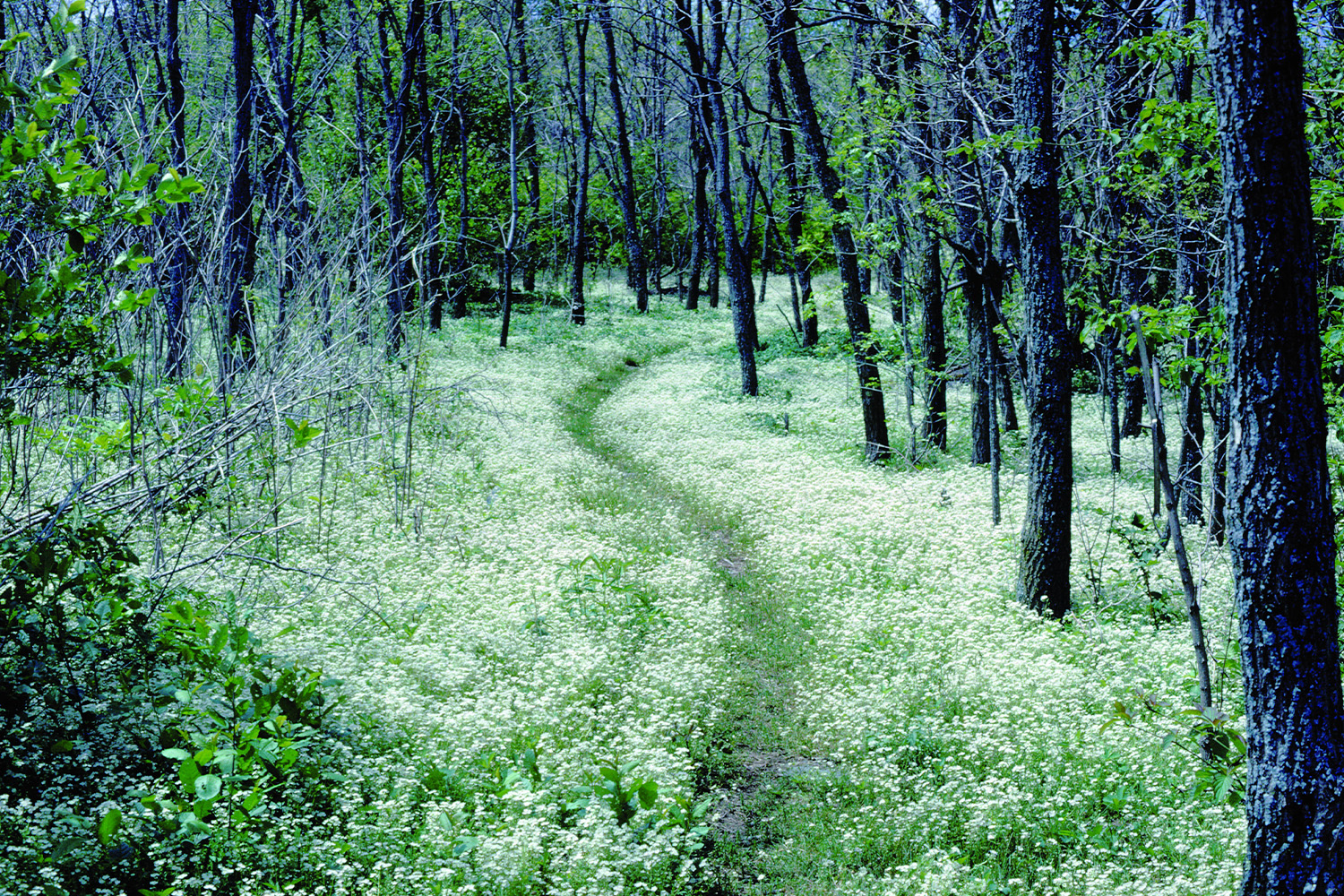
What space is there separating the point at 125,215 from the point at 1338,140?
8.80m

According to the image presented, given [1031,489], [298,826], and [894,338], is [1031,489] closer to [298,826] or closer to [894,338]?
[298,826]

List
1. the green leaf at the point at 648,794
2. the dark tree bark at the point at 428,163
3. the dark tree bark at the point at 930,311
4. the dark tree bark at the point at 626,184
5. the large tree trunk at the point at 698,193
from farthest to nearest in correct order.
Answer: the dark tree bark at the point at 626,184 → the large tree trunk at the point at 698,193 → the dark tree bark at the point at 428,163 → the dark tree bark at the point at 930,311 → the green leaf at the point at 648,794

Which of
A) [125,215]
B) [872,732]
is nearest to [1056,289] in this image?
[872,732]

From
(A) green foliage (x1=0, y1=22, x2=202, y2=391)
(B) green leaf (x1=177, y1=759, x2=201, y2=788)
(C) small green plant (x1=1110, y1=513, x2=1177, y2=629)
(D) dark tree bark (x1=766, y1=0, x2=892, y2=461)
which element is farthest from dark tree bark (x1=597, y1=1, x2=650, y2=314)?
(B) green leaf (x1=177, y1=759, x2=201, y2=788)

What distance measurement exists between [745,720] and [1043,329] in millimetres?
4779

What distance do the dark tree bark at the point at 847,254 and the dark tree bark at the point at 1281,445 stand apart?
1118cm

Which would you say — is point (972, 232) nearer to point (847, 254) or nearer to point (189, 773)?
point (847, 254)

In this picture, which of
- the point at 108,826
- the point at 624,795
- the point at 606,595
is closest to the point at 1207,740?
the point at 624,795

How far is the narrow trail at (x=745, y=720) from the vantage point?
222 inches

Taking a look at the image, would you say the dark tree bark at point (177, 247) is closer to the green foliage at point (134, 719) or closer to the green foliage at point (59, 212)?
the green foliage at point (134, 719)

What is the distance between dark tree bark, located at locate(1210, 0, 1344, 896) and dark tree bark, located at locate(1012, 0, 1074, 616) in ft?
15.2

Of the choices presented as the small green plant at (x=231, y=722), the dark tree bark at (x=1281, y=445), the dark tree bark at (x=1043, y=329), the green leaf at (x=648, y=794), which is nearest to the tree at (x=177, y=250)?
the small green plant at (x=231, y=722)

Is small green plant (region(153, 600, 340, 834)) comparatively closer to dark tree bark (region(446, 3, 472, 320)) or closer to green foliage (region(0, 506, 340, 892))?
green foliage (region(0, 506, 340, 892))

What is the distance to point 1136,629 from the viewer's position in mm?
8055
